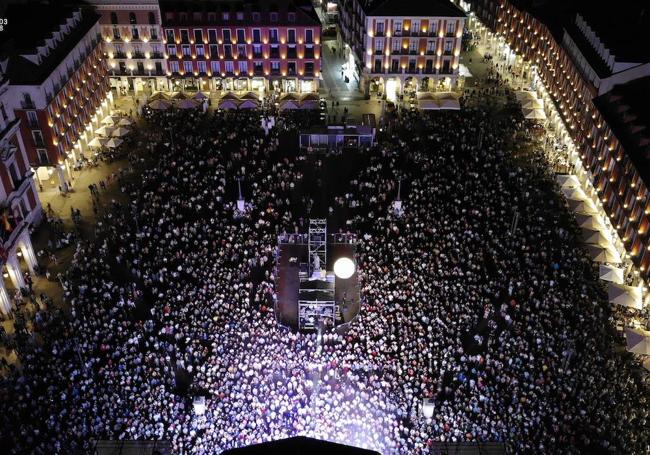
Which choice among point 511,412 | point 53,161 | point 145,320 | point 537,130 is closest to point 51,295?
point 145,320

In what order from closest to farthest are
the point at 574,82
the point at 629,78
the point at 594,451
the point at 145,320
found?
the point at 594,451 → the point at 145,320 → the point at 629,78 → the point at 574,82

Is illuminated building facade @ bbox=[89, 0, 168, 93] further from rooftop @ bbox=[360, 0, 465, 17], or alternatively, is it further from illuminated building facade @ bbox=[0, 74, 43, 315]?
rooftop @ bbox=[360, 0, 465, 17]

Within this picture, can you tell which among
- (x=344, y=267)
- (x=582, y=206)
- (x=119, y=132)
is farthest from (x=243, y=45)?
(x=344, y=267)

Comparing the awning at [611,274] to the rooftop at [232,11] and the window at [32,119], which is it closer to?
the rooftop at [232,11]

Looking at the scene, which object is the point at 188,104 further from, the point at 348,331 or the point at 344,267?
the point at 344,267

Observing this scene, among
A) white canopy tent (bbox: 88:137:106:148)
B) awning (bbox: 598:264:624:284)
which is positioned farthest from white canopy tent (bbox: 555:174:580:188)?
white canopy tent (bbox: 88:137:106:148)

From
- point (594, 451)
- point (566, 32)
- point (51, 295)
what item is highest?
point (566, 32)

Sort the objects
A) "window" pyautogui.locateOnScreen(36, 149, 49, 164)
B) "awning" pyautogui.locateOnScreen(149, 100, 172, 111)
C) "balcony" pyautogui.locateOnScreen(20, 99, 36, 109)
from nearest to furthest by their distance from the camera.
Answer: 1. "balcony" pyautogui.locateOnScreen(20, 99, 36, 109)
2. "window" pyautogui.locateOnScreen(36, 149, 49, 164)
3. "awning" pyautogui.locateOnScreen(149, 100, 172, 111)

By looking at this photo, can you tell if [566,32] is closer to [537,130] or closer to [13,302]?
[537,130]
